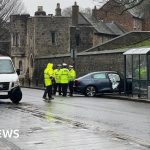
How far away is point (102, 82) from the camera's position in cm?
3019

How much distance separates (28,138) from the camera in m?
12.2

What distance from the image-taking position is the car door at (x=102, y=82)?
30.1m

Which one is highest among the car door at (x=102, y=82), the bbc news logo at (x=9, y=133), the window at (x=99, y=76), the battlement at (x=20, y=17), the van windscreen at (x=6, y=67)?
the battlement at (x=20, y=17)

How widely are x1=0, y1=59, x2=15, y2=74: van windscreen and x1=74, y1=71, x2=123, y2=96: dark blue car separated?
6691mm

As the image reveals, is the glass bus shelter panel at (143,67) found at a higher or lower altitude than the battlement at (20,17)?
lower

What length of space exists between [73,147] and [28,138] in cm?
170

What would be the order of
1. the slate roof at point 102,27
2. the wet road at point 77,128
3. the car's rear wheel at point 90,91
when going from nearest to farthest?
the wet road at point 77,128
the car's rear wheel at point 90,91
the slate roof at point 102,27

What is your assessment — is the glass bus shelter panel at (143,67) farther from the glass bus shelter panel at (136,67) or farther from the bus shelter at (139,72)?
the glass bus shelter panel at (136,67)

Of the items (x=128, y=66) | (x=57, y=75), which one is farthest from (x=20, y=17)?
(x=128, y=66)

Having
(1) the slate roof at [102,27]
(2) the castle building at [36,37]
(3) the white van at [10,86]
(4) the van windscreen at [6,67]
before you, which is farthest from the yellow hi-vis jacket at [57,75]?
(1) the slate roof at [102,27]

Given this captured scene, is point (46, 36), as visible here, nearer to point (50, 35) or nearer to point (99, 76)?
point (50, 35)

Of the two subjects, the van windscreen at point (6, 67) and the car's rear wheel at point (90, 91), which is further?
the car's rear wheel at point (90, 91)

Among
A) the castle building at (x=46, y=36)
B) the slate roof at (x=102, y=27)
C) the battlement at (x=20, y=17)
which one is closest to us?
the castle building at (x=46, y=36)

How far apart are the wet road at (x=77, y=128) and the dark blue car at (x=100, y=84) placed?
34.4ft
